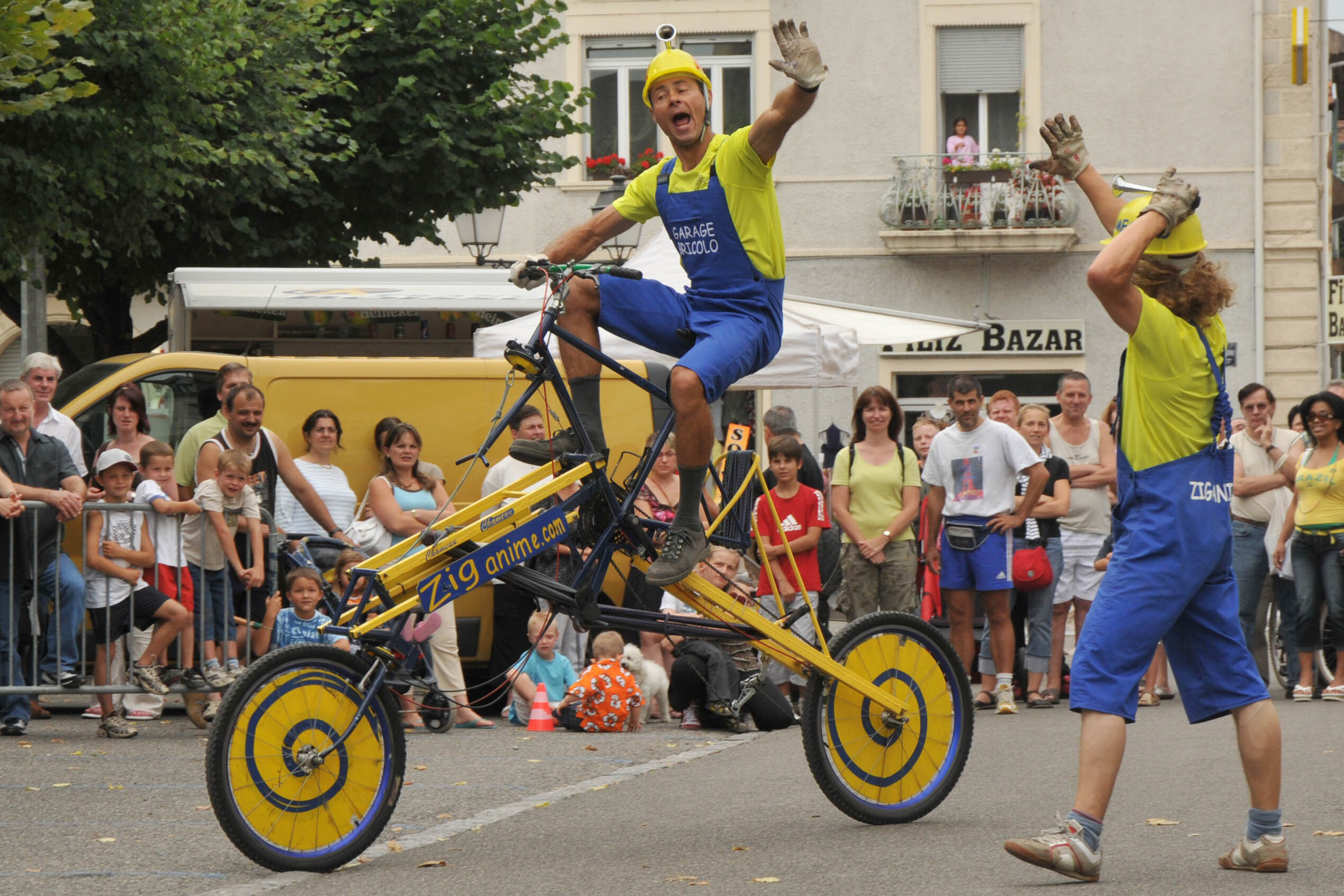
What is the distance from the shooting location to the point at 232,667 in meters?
10.4

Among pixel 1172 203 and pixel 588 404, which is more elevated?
pixel 1172 203

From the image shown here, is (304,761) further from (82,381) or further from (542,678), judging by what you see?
(82,381)

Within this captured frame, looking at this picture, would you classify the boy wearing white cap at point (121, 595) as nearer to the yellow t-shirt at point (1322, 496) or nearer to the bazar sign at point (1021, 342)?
the yellow t-shirt at point (1322, 496)

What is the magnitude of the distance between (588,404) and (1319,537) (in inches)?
267

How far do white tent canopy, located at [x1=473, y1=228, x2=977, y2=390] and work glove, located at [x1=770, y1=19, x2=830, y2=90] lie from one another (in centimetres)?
677

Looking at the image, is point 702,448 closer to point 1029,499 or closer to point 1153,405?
point 1153,405

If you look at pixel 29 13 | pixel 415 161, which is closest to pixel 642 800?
pixel 29 13

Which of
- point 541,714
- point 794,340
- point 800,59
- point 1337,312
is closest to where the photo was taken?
point 800,59

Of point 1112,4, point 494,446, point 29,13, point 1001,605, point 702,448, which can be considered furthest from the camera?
point 1112,4

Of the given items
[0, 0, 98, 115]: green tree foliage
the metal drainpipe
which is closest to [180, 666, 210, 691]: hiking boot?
[0, 0, 98, 115]: green tree foliage

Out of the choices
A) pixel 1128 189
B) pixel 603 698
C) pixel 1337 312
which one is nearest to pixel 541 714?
pixel 603 698

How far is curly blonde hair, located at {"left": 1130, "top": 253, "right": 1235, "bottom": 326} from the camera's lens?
19.8ft

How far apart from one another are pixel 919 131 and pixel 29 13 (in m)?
18.6

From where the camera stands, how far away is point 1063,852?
18.6 ft
